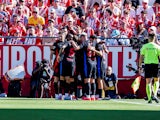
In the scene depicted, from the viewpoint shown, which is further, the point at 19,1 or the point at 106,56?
the point at 19,1

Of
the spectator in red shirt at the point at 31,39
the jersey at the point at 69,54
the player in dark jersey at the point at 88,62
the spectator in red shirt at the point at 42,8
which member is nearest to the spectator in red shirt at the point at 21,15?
the spectator in red shirt at the point at 42,8

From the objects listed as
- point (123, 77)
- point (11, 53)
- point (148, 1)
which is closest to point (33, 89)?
point (11, 53)

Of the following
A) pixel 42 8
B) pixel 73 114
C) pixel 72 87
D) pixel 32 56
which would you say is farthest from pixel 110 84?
pixel 73 114

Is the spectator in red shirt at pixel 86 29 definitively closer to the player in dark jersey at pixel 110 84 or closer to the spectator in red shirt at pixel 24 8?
the player in dark jersey at pixel 110 84

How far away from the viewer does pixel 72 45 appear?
66.1ft

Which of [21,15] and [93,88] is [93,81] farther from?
[21,15]

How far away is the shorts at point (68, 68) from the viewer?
2035cm

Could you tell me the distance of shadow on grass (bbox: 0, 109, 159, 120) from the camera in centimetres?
1313

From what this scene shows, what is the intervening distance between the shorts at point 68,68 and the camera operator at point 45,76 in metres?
1.21

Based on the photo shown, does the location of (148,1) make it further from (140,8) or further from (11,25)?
(11,25)

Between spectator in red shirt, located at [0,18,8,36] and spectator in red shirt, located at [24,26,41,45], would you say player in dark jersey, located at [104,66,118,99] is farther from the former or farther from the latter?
spectator in red shirt, located at [0,18,8,36]

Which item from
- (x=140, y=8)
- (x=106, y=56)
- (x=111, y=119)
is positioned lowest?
(x=111, y=119)

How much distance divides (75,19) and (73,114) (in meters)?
9.85

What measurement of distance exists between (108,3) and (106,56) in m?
2.79
